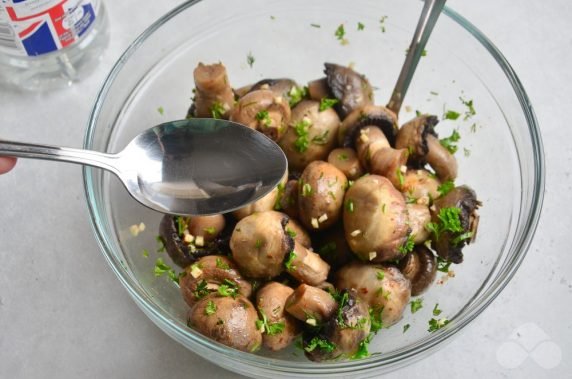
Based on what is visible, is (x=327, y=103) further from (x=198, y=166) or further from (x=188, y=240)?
(x=188, y=240)

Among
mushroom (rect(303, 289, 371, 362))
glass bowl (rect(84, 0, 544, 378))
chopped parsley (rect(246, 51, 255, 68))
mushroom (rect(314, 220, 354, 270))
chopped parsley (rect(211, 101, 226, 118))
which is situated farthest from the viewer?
chopped parsley (rect(246, 51, 255, 68))

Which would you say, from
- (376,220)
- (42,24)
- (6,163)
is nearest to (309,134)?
(376,220)

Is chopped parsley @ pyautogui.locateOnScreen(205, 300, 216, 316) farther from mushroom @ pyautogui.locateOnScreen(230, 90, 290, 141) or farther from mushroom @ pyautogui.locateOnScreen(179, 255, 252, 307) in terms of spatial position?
mushroom @ pyautogui.locateOnScreen(230, 90, 290, 141)

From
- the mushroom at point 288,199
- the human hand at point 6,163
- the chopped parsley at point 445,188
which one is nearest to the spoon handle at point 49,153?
the human hand at point 6,163

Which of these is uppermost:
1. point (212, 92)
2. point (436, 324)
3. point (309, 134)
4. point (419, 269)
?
point (212, 92)

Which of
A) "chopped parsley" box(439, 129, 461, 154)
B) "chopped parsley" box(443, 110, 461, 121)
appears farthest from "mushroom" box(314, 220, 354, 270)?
"chopped parsley" box(443, 110, 461, 121)

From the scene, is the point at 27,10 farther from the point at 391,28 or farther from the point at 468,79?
the point at 468,79
